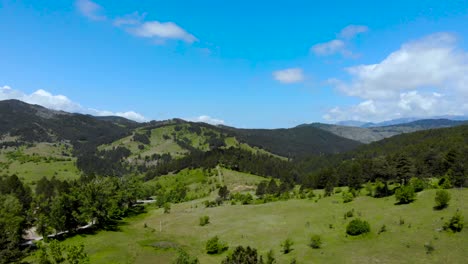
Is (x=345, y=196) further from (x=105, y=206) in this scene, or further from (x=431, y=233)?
(x=105, y=206)

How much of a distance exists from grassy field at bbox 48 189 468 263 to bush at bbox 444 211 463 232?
125 cm

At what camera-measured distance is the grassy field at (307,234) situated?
188ft

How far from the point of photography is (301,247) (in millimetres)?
67375

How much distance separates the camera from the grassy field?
57.3 metres

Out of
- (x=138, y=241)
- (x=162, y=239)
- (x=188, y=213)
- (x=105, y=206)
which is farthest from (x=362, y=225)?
(x=105, y=206)

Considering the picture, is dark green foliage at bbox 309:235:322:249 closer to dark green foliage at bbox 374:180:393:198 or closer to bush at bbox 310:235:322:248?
bush at bbox 310:235:322:248

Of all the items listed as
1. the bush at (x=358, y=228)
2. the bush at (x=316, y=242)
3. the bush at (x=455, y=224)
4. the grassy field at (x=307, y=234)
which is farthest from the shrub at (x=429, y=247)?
the bush at (x=316, y=242)

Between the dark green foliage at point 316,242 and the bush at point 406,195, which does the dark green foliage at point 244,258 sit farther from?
the bush at point 406,195

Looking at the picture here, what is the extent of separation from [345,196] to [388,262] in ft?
164

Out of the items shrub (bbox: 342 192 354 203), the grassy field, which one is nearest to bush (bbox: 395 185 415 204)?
the grassy field

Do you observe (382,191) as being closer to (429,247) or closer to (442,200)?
(442,200)

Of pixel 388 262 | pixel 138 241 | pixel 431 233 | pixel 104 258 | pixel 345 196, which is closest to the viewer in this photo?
pixel 388 262

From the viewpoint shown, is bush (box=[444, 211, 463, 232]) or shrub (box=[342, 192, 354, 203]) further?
shrub (box=[342, 192, 354, 203])

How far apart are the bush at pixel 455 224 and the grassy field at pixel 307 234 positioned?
1249mm
